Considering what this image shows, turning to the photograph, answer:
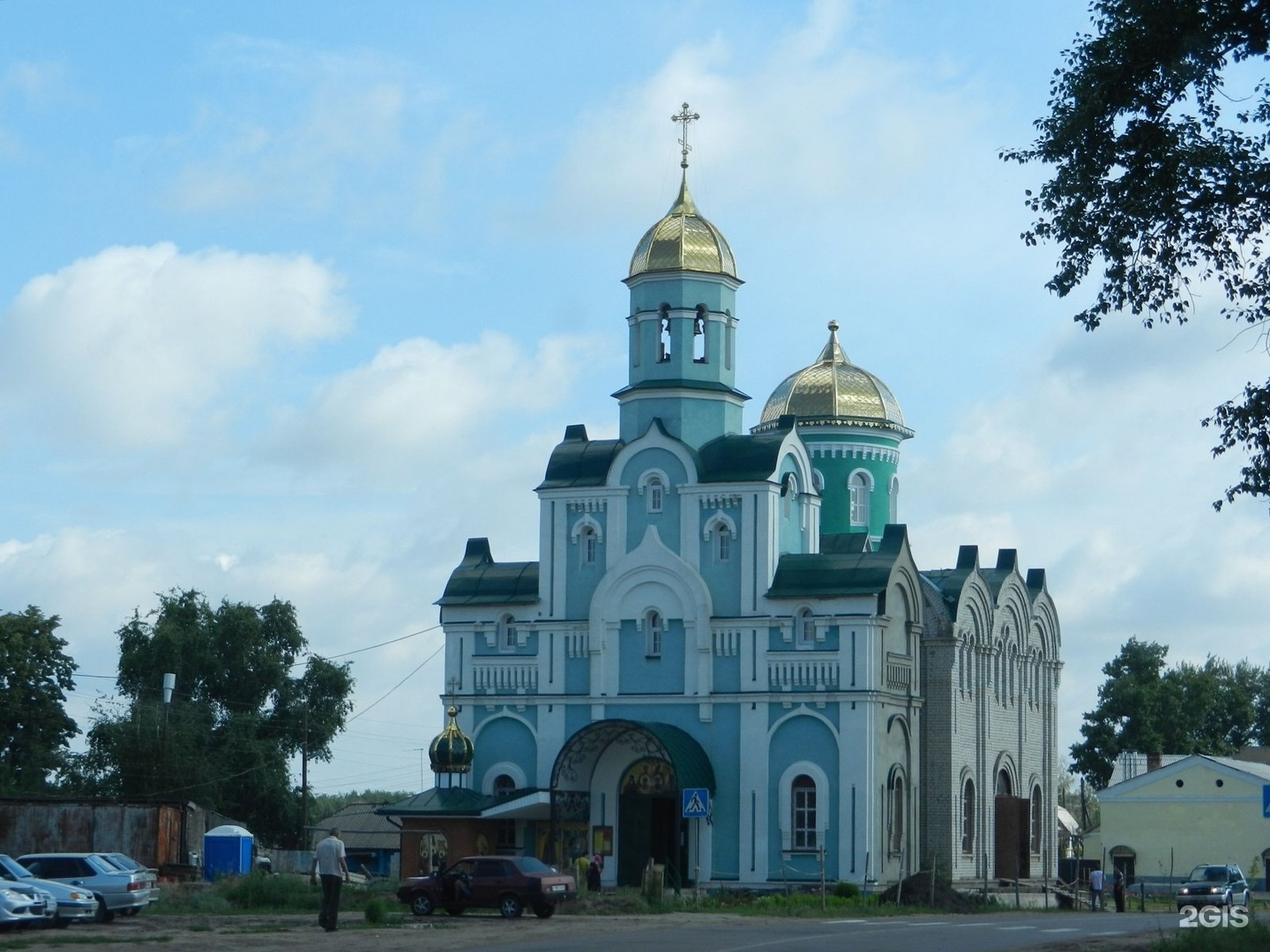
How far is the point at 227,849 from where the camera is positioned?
54375 mm

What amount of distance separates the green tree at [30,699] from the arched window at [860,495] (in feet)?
80.8

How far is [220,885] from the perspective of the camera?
40438mm

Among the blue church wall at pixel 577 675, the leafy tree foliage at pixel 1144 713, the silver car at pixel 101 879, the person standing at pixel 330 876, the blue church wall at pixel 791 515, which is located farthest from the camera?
the leafy tree foliage at pixel 1144 713

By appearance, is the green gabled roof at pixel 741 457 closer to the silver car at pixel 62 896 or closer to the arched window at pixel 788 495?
the arched window at pixel 788 495

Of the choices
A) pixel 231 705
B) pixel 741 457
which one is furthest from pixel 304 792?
pixel 741 457

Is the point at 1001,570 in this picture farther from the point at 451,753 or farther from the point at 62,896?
the point at 62,896

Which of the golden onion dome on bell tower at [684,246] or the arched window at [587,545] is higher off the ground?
the golden onion dome on bell tower at [684,246]

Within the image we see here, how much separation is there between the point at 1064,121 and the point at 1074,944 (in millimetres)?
11150

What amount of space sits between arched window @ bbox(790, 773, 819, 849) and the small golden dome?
26.4 feet

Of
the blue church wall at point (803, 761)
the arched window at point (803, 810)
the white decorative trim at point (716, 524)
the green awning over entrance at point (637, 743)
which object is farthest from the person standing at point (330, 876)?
the white decorative trim at point (716, 524)

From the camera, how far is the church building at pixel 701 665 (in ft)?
157

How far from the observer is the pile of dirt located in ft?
145

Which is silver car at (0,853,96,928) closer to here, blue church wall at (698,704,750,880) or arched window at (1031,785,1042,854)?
blue church wall at (698,704,750,880)

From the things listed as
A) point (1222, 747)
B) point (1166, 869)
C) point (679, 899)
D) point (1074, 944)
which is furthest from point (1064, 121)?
point (1222, 747)
